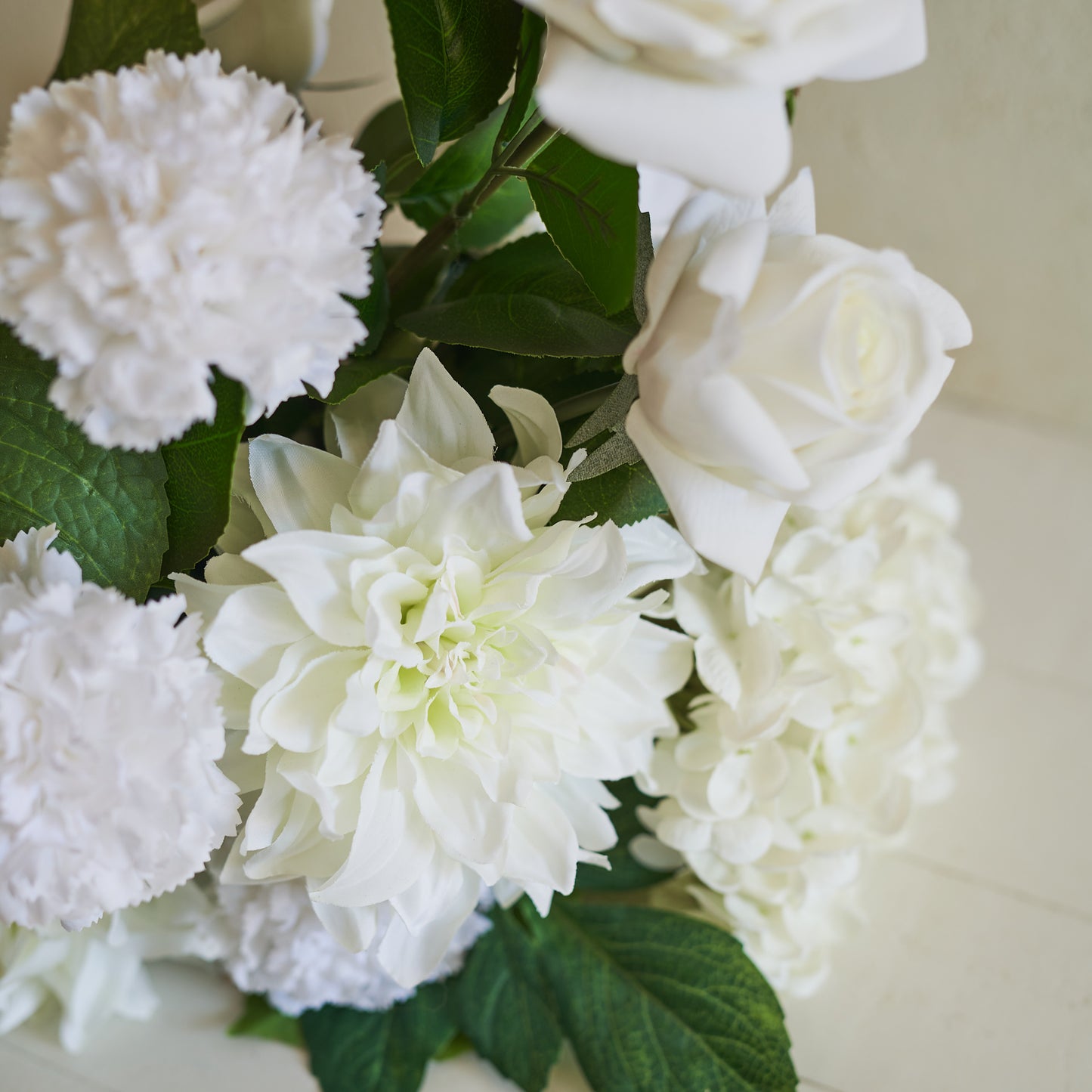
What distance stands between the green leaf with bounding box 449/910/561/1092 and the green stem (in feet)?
0.94

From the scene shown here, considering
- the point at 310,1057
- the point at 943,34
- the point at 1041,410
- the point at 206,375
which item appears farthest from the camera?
the point at 1041,410

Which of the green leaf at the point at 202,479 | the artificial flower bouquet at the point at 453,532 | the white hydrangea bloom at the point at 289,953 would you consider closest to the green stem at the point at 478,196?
the artificial flower bouquet at the point at 453,532

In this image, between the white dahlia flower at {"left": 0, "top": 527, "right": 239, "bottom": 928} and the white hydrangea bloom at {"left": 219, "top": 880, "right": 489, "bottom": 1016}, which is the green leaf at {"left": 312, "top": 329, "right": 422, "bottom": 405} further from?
the white hydrangea bloom at {"left": 219, "top": 880, "right": 489, "bottom": 1016}

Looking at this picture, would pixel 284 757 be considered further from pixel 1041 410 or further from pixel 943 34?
pixel 1041 410

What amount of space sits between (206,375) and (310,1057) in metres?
0.34

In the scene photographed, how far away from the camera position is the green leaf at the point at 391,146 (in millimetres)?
396

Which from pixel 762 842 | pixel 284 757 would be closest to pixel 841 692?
pixel 762 842

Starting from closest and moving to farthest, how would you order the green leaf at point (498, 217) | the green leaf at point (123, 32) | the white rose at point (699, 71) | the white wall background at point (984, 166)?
1. the white rose at point (699, 71)
2. the green leaf at point (123, 32)
3. the green leaf at point (498, 217)
4. the white wall background at point (984, 166)

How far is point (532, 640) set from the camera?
0.98 ft

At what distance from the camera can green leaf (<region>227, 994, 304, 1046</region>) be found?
1.45 ft

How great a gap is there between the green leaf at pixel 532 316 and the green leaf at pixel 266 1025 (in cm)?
31

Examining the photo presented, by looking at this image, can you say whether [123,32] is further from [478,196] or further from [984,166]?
[984,166]

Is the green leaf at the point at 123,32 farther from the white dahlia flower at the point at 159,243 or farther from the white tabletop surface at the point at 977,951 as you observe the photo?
the white tabletop surface at the point at 977,951

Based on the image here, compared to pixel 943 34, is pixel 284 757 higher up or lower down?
lower down
